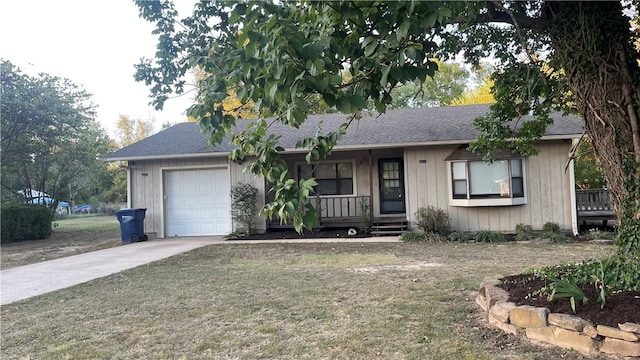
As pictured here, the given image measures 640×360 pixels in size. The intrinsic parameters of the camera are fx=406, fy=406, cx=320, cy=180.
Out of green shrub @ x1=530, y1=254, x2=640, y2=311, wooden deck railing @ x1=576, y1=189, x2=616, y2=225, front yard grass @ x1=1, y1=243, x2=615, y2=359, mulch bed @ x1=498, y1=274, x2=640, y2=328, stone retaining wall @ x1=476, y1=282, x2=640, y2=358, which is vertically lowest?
front yard grass @ x1=1, y1=243, x2=615, y2=359

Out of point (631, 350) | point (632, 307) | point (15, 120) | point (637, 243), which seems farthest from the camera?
point (15, 120)

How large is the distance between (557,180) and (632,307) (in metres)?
8.72

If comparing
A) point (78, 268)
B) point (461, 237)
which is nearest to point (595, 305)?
point (461, 237)

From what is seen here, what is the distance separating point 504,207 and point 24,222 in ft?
50.1

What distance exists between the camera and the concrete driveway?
621cm

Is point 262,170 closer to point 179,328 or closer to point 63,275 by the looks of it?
point 179,328

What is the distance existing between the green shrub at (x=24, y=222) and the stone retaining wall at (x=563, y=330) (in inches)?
594

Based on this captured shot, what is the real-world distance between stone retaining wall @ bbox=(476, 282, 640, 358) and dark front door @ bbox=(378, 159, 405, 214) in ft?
29.5

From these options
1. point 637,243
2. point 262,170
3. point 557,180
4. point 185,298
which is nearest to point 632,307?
point 637,243

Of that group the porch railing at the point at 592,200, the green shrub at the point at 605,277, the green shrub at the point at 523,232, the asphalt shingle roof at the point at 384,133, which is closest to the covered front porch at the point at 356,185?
the asphalt shingle roof at the point at 384,133

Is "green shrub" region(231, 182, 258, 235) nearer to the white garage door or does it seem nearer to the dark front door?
the white garage door

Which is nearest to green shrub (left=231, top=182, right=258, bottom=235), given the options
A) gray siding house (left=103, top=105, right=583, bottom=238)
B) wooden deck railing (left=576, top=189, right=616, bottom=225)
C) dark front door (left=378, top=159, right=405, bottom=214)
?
gray siding house (left=103, top=105, right=583, bottom=238)

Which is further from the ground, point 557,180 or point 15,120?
point 15,120

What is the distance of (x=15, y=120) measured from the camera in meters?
14.4
